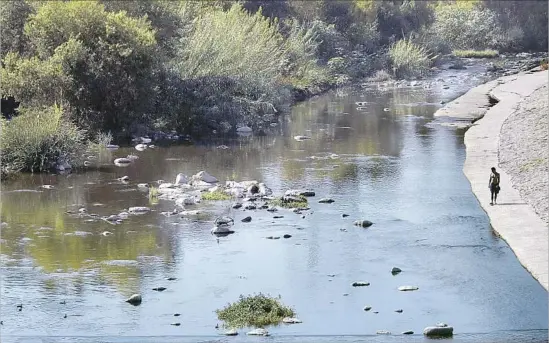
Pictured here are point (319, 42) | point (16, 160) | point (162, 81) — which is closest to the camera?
point (16, 160)

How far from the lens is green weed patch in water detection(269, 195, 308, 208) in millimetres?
26141

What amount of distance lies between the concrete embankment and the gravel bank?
0.25 m

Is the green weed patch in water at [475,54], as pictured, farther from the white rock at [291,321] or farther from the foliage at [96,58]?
the white rock at [291,321]

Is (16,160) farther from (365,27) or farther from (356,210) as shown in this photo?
(365,27)

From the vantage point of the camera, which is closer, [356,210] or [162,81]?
[356,210]

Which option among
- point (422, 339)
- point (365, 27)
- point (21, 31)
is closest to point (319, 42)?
point (365, 27)

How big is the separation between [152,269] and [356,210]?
23.3 ft

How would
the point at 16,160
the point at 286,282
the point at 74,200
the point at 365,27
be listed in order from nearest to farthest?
the point at 286,282, the point at 74,200, the point at 16,160, the point at 365,27

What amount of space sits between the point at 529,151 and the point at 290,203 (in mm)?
10116

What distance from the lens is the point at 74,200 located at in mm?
27562

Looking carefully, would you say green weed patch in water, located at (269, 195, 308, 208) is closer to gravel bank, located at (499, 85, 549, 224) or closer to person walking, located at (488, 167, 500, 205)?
person walking, located at (488, 167, 500, 205)

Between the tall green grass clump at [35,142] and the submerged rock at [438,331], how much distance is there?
1825cm

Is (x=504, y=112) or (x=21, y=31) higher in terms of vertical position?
(x=21, y=31)

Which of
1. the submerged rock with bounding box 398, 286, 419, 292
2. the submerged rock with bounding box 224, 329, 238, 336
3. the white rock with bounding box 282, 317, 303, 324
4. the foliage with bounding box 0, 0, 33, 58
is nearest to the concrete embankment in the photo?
the submerged rock with bounding box 398, 286, 419, 292
